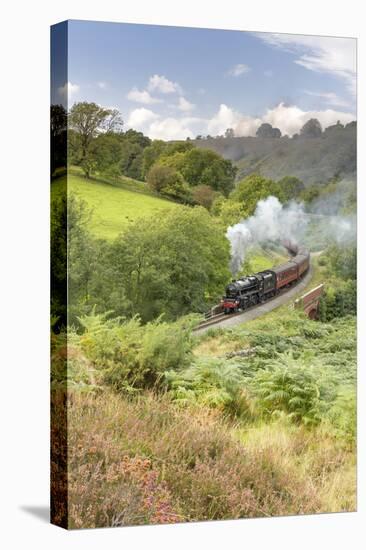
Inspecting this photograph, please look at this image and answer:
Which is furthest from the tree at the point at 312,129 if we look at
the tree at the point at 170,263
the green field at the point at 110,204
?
the green field at the point at 110,204

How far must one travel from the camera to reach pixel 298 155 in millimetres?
13836

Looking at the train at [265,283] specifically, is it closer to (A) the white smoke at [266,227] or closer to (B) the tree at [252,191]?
(A) the white smoke at [266,227]

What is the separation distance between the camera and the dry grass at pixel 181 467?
12094 millimetres

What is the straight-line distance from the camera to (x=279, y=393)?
13.3 metres

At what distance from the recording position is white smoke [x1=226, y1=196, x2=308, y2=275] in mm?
13578

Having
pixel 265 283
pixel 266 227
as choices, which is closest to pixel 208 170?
pixel 266 227

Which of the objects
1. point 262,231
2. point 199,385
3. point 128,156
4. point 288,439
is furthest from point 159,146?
point 288,439

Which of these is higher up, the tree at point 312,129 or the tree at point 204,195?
the tree at point 312,129

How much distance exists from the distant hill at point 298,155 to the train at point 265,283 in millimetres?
825

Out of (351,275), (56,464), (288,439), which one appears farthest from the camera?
(351,275)

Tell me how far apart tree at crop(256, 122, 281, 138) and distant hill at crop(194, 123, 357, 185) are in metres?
0.04

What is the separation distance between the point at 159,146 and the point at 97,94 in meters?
0.94

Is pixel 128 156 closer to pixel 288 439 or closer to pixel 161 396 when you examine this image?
pixel 161 396

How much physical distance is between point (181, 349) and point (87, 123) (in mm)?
2471
